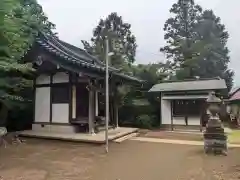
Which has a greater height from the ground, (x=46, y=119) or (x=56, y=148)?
(x=46, y=119)

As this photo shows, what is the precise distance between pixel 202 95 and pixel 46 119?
9.83 meters

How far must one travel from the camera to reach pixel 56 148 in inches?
352

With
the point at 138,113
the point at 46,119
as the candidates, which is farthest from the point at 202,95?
the point at 46,119

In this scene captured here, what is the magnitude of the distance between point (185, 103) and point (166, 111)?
1423 millimetres

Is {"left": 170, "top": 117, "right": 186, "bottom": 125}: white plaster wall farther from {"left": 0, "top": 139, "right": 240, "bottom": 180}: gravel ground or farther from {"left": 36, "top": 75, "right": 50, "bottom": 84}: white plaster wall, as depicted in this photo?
{"left": 36, "top": 75, "right": 50, "bottom": 84}: white plaster wall

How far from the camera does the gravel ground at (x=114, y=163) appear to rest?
18.6 ft

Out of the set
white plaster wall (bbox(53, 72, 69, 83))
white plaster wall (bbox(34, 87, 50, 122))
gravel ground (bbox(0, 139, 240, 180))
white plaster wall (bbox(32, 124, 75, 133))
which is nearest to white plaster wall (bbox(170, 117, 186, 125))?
gravel ground (bbox(0, 139, 240, 180))

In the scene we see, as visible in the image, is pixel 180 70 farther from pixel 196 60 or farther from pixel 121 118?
pixel 121 118

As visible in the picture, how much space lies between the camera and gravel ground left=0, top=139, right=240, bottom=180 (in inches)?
223

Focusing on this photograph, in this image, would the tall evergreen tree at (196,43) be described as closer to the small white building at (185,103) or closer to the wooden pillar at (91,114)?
the small white building at (185,103)

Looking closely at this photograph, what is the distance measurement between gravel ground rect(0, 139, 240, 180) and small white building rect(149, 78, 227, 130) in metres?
7.76

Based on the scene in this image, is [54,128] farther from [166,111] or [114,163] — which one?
[166,111]

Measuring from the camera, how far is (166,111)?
58.1 feet

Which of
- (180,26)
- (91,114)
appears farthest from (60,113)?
(180,26)
